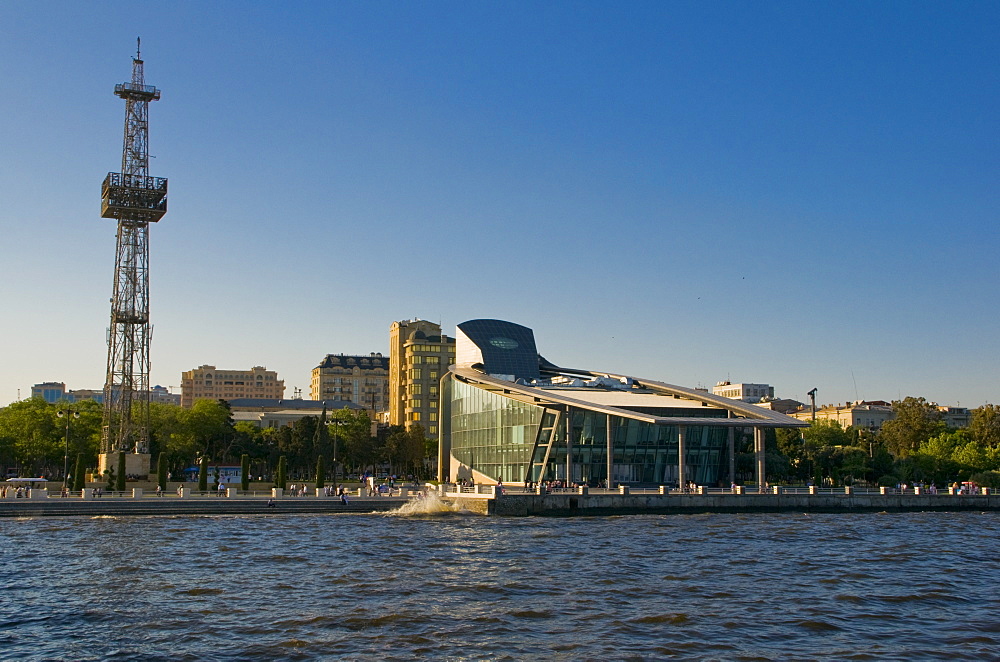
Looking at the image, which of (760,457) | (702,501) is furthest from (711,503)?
(760,457)

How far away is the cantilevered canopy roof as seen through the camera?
8219 centimetres

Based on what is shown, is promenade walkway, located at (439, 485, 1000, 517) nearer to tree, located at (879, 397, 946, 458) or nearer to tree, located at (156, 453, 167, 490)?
tree, located at (156, 453, 167, 490)

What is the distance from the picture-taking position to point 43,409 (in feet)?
388

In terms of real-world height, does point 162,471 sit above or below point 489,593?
above

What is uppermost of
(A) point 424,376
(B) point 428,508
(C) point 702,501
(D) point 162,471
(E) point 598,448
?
(A) point 424,376

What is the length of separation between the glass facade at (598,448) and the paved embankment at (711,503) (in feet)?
47.0

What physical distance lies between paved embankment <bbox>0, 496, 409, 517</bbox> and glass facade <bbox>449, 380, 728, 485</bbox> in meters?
22.4

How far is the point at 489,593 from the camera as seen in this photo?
34.6m

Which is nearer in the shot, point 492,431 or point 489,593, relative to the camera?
point 489,593

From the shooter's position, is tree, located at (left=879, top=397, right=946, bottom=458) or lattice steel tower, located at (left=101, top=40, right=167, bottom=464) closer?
lattice steel tower, located at (left=101, top=40, right=167, bottom=464)

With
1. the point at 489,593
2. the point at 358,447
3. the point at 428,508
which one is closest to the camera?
the point at 489,593

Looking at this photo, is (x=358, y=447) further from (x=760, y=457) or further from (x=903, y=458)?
(x=903, y=458)

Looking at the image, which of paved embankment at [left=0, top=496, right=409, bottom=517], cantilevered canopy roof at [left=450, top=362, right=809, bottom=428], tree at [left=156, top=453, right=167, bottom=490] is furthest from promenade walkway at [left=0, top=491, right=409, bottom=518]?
cantilevered canopy roof at [left=450, top=362, right=809, bottom=428]

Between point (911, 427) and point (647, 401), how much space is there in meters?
50.9
